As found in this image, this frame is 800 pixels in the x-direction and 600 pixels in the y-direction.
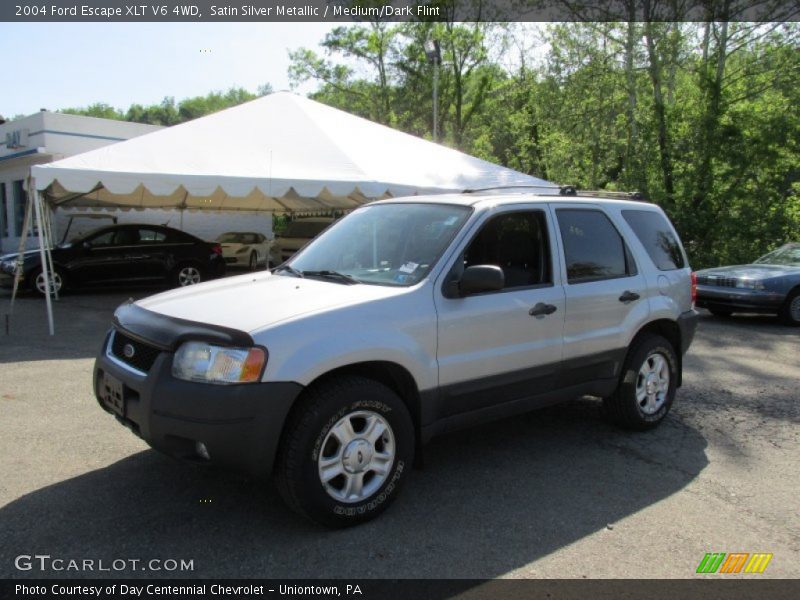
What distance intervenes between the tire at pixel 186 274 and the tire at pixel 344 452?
42.2 ft

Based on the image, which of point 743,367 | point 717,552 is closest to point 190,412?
point 717,552

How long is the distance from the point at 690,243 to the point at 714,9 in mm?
6562

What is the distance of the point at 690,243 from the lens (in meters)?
18.3

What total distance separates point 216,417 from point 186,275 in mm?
13255

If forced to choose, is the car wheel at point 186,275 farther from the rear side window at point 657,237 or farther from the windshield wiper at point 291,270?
the rear side window at point 657,237

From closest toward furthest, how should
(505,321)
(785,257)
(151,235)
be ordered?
(505,321), (785,257), (151,235)

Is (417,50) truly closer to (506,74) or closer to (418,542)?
(506,74)

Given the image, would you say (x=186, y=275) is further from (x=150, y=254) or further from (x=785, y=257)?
(x=785, y=257)

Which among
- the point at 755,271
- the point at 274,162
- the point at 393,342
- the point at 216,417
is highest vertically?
the point at 274,162

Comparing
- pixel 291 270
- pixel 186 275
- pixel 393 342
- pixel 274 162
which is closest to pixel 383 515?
pixel 393 342

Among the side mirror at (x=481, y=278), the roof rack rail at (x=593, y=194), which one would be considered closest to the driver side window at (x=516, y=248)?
the side mirror at (x=481, y=278)

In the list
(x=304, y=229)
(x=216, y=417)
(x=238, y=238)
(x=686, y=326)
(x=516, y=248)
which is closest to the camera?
(x=216, y=417)

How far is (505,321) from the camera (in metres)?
4.20

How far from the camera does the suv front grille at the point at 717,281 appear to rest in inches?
444
